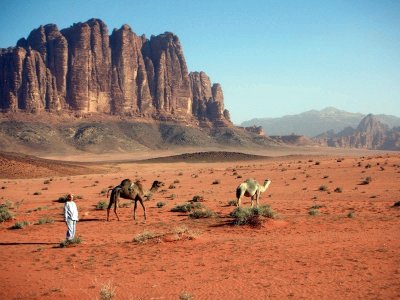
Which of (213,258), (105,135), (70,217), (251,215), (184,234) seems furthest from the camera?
(105,135)

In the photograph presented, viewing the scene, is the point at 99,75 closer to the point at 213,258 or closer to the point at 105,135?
the point at 105,135

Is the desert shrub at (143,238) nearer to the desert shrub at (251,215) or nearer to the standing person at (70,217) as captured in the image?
the standing person at (70,217)

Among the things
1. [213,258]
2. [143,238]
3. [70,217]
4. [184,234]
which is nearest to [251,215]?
[184,234]

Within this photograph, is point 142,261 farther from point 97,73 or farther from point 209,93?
point 209,93

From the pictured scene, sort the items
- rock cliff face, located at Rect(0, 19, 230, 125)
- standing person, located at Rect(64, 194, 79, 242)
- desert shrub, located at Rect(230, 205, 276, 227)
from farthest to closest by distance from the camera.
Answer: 1. rock cliff face, located at Rect(0, 19, 230, 125)
2. desert shrub, located at Rect(230, 205, 276, 227)
3. standing person, located at Rect(64, 194, 79, 242)

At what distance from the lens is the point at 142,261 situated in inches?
410

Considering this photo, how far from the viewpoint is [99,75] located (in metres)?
148

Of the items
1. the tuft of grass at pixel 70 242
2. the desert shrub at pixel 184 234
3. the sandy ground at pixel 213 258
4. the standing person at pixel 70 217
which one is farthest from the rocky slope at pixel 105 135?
the desert shrub at pixel 184 234

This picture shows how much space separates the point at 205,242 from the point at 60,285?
5009mm

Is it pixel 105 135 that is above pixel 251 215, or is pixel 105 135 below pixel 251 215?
above

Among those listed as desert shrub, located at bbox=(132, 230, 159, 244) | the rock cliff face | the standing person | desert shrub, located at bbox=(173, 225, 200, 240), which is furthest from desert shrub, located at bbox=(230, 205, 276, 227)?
the rock cliff face

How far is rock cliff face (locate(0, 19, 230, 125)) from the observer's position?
13450 cm

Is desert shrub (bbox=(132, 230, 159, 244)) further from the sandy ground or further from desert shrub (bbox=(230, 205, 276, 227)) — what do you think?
desert shrub (bbox=(230, 205, 276, 227))

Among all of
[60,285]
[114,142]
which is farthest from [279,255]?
[114,142]
